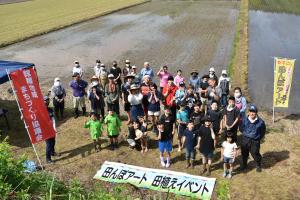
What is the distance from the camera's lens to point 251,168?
32.6 ft

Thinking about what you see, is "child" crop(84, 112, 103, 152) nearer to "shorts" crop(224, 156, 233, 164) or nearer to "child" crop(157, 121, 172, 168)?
"child" crop(157, 121, 172, 168)

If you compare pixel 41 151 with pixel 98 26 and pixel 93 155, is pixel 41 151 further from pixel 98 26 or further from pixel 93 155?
pixel 98 26

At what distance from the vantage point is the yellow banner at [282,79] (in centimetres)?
1209

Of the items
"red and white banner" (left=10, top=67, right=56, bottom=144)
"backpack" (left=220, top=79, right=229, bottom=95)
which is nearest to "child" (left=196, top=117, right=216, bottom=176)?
"backpack" (left=220, top=79, right=229, bottom=95)

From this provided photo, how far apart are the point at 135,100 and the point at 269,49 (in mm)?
13869

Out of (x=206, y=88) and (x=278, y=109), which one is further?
(x=278, y=109)

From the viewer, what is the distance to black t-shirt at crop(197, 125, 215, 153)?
9188 mm

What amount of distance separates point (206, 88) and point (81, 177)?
15.9 feet

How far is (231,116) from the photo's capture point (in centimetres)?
1029

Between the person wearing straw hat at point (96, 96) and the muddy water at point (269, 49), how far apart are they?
6156 millimetres

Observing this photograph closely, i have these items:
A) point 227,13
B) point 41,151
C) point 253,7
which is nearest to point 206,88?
point 41,151

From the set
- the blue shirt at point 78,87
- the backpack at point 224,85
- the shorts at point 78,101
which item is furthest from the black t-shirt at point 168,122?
the shorts at point 78,101

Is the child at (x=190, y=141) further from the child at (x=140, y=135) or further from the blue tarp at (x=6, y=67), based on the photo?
the blue tarp at (x=6, y=67)

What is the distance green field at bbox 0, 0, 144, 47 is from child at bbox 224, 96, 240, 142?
61.6ft
